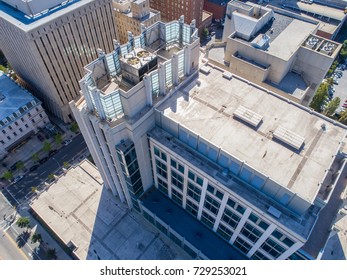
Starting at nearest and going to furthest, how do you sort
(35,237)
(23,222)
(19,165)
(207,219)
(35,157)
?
(207,219), (35,237), (23,222), (19,165), (35,157)

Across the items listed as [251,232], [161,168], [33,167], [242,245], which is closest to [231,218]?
[251,232]

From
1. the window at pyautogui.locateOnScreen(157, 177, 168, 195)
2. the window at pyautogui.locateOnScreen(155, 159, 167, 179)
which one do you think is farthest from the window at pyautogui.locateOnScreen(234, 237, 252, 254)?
the window at pyautogui.locateOnScreen(155, 159, 167, 179)

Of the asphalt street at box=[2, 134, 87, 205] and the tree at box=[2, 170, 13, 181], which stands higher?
the tree at box=[2, 170, 13, 181]

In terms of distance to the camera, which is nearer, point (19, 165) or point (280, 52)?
point (280, 52)

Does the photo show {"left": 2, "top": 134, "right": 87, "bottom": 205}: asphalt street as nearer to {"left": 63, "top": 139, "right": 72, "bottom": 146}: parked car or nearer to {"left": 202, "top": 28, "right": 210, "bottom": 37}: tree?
{"left": 63, "top": 139, "right": 72, "bottom": 146}: parked car

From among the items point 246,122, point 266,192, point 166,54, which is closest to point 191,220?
point 266,192

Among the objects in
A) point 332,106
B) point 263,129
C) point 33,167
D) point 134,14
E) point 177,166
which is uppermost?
point 263,129

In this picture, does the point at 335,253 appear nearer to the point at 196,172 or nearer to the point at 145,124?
the point at 196,172

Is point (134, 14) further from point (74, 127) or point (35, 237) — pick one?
point (35, 237)
